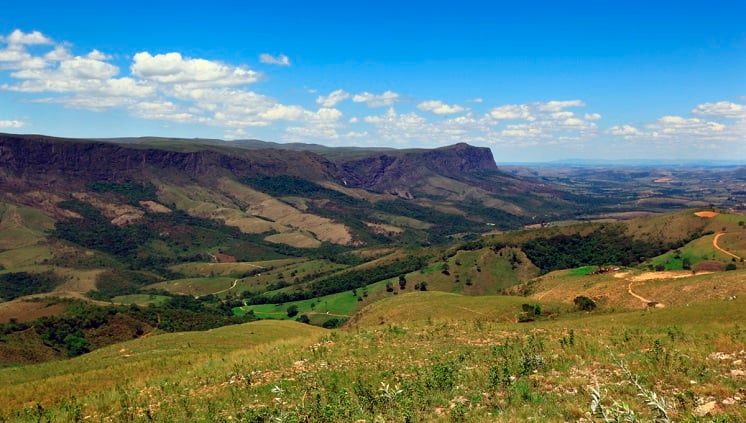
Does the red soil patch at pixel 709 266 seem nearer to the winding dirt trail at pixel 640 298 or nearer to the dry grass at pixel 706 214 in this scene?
the winding dirt trail at pixel 640 298

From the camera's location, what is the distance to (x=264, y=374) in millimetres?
22125

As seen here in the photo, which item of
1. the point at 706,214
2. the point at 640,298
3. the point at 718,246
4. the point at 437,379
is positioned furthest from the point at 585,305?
the point at 706,214

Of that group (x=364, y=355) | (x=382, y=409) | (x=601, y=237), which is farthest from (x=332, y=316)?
(x=382, y=409)

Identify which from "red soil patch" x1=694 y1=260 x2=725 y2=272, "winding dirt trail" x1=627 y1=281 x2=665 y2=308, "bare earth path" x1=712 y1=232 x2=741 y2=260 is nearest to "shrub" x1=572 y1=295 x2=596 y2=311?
"winding dirt trail" x1=627 y1=281 x2=665 y2=308

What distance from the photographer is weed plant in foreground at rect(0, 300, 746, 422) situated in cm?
1394

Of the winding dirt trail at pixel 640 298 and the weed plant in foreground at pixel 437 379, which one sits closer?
the weed plant in foreground at pixel 437 379

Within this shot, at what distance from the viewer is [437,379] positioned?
1797 cm

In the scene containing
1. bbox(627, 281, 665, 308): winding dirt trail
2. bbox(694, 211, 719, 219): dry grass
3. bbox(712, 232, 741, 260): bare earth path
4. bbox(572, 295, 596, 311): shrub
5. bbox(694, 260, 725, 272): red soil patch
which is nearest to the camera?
bbox(572, 295, 596, 311): shrub

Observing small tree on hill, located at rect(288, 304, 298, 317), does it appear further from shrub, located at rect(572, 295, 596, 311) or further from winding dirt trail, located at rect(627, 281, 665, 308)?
shrub, located at rect(572, 295, 596, 311)

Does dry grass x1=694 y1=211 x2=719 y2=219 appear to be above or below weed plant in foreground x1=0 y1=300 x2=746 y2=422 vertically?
below

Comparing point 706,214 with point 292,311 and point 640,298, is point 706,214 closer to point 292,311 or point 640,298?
point 640,298

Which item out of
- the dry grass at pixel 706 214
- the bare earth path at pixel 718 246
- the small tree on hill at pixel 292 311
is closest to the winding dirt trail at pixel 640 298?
the bare earth path at pixel 718 246

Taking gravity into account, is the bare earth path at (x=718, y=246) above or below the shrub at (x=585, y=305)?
below

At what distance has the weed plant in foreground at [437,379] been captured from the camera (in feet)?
45.7
